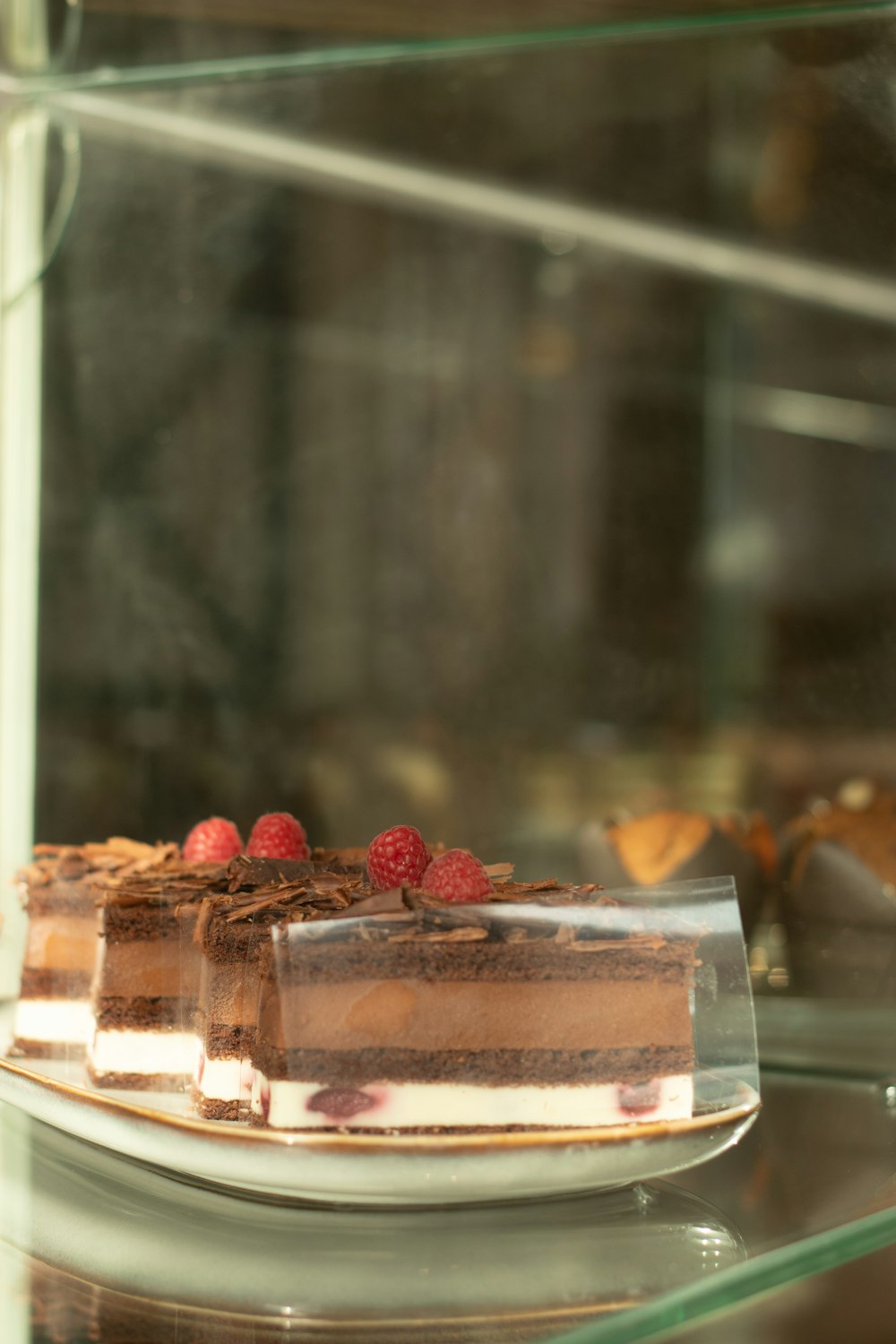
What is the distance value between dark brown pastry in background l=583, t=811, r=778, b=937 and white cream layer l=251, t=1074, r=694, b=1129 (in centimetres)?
30

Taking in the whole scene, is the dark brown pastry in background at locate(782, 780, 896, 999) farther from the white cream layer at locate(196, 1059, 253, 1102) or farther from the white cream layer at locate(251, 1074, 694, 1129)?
the white cream layer at locate(196, 1059, 253, 1102)

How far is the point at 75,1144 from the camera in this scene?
0.67m

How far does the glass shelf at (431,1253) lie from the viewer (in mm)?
424

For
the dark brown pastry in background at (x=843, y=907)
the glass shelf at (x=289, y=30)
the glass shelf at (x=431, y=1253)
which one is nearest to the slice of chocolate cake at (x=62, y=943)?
the glass shelf at (x=431, y=1253)

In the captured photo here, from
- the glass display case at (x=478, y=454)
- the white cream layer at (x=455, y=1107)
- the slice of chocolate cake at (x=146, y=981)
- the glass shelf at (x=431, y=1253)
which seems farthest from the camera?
the glass display case at (x=478, y=454)

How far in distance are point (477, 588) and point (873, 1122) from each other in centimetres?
78

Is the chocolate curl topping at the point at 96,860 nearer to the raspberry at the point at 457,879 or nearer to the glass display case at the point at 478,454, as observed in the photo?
the glass display case at the point at 478,454

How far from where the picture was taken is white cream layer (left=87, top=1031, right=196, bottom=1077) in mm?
669

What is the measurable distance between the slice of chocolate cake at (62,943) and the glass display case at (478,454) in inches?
1.2

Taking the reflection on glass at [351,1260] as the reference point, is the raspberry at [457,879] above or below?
above

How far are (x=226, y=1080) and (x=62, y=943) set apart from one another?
23 centimetres

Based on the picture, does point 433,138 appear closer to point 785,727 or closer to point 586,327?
point 586,327

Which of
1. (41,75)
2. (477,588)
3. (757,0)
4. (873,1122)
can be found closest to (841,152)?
(757,0)

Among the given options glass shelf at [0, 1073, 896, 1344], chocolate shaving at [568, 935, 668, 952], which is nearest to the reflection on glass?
glass shelf at [0, 1073, 896, 1344]
